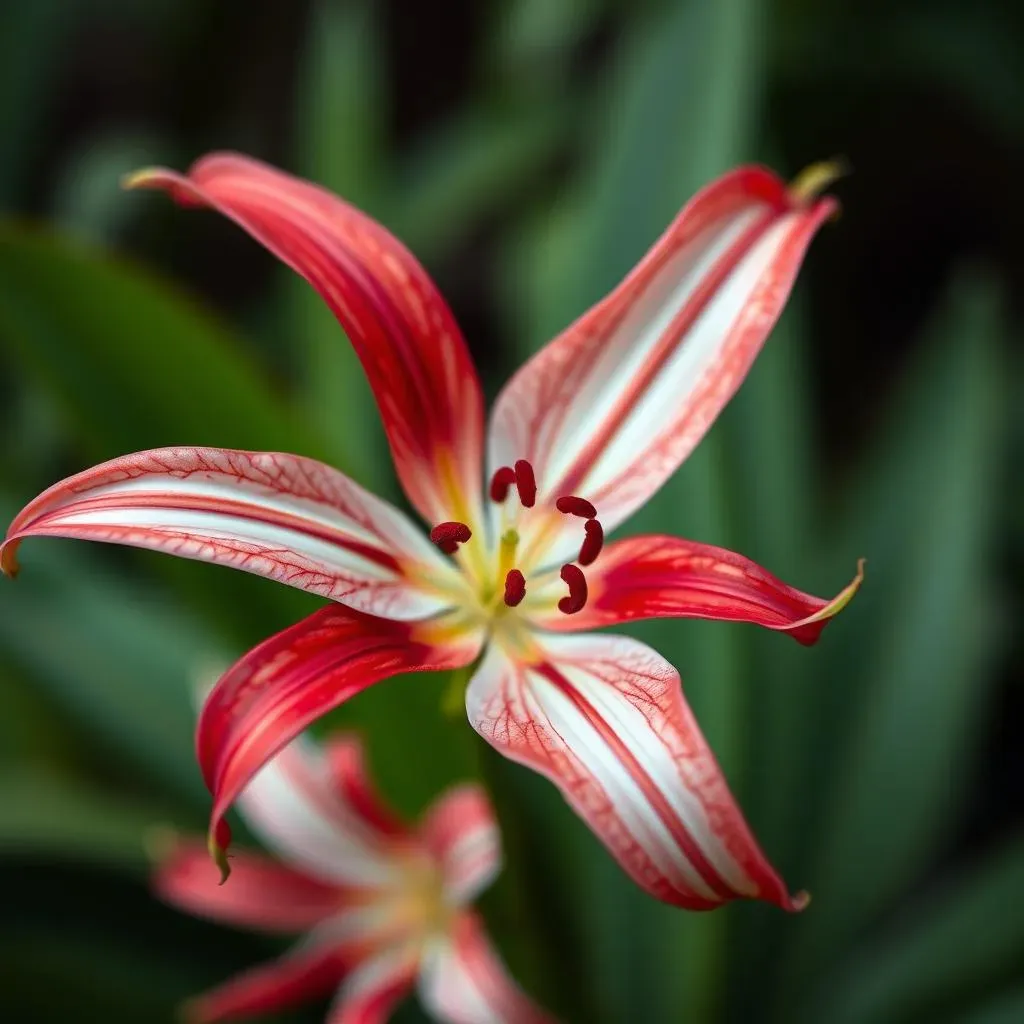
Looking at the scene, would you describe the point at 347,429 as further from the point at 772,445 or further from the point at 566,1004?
the point at 566,1004

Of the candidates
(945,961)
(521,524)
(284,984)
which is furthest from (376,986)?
(945,961)

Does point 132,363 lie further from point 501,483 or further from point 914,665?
point 914,665

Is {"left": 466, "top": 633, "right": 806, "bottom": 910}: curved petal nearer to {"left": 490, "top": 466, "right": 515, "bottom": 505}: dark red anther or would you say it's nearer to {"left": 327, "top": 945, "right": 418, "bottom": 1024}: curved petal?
{"left": 490, "top": 466, "right": 515, "bottom": 505}: dark red anther

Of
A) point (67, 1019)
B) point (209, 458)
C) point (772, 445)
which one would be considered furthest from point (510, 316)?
point (209, 458)

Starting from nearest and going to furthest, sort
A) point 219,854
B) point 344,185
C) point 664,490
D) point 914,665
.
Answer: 1. point 219,854
2. point 664,490
3. point 914,665
4. point 344,185

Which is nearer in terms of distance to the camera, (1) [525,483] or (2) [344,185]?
(1) [525,483]

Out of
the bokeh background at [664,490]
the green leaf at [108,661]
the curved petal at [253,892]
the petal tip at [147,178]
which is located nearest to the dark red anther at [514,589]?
the bokeh background at [664,490]

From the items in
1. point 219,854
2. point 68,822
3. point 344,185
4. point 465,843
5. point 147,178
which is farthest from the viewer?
point 344,185
